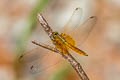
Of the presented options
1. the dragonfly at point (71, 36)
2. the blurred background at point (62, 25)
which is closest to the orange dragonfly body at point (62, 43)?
the dragonfly at point (71, 36)

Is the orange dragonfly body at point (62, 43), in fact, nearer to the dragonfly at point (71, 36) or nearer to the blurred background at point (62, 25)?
the dragonfly at point (71, 36)

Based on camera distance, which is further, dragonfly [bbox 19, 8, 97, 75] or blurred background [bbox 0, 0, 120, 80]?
blurred background [bbox 0, 0, 120, 80]

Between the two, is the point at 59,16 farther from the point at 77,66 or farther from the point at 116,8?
the point at 77,66

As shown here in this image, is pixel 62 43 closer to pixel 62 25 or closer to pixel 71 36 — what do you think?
pixel 71 36

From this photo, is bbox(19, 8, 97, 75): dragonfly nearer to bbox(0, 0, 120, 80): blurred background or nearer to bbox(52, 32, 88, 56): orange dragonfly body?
bbox(52, 32, 88, 56): orange dragonfly body

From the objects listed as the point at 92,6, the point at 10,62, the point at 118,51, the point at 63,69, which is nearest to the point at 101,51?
the point at 118,51

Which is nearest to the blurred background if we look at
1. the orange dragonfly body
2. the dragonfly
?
the dragonfly

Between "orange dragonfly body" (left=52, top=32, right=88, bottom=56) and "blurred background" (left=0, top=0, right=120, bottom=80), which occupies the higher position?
"blurred background" (left=0, top=0, right=120, bottom=80)

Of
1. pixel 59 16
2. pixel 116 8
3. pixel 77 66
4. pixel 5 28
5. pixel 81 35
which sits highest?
pixel 5 28

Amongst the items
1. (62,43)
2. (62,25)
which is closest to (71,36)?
(62,43)
